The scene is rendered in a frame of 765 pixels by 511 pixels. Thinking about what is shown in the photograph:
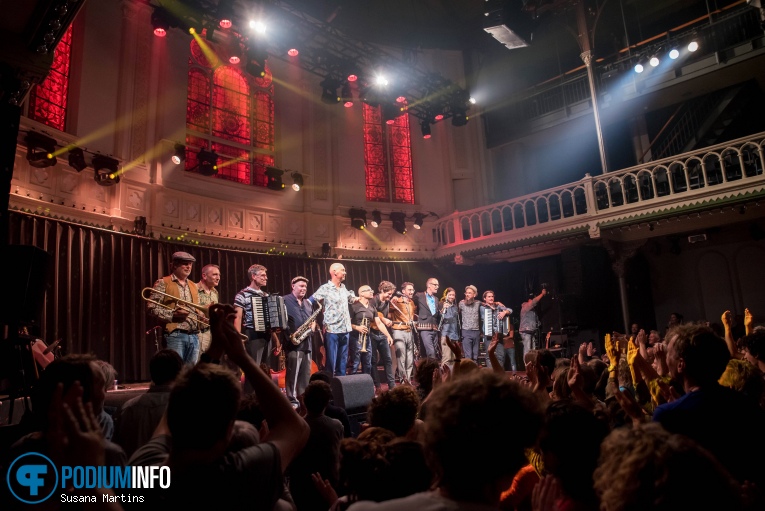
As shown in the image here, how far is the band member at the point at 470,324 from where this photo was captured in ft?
31.9

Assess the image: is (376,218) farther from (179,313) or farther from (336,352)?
(179,313)

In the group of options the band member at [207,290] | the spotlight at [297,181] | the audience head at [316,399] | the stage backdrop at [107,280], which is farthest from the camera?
the spotlight at [297,181]

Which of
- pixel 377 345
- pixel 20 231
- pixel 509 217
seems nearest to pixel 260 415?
pixel 377 345

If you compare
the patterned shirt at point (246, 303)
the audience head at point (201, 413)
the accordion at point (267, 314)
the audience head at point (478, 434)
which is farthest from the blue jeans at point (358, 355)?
the audience head at point (478, 434)

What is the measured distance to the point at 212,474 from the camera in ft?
4.44

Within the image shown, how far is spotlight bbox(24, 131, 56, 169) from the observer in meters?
7.36

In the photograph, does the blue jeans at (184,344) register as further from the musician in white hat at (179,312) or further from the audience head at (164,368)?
the audience head at (164,368)

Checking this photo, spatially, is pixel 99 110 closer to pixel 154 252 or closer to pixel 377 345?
pixel 154 252

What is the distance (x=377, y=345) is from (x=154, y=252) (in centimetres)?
442

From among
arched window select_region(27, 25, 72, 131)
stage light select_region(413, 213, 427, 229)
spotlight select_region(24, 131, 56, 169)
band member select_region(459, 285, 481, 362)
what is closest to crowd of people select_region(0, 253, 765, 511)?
spotlight select_region(24, 131, 56, 169)

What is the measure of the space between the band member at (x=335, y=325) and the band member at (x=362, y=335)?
0.45m

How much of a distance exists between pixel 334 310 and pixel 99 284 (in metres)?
3.98

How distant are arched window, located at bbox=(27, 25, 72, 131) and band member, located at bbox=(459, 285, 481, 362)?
25.6 feet

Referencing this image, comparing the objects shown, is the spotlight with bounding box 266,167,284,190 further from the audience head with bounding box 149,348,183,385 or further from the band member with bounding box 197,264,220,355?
the audience head with bounding box 149,348,183,385
